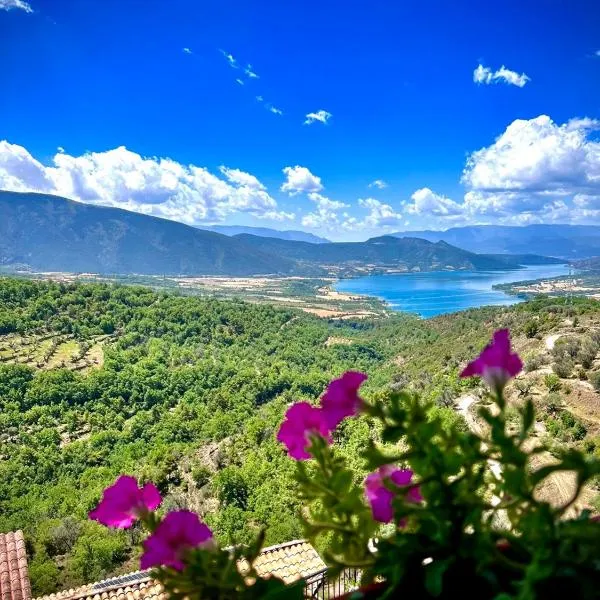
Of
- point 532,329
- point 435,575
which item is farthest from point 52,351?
point 435,575

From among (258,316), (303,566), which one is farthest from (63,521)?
(258,316)

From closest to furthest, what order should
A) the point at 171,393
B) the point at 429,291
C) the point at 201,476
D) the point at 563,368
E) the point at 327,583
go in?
the point at 327,583 < the point at 563,368 < the point at 201,476 < the point at 171,393 < the point at 429,291

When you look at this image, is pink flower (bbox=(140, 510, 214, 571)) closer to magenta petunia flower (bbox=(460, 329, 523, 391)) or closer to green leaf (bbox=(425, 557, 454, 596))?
green leaf (bbox=(425, 557, 454, 596))

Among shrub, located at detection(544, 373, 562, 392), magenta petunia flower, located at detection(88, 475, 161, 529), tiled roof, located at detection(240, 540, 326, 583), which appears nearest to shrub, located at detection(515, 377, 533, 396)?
shrub, located at detection(544, 373, 562, 392)

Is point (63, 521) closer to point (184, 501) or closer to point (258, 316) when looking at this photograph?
point (184, 501)

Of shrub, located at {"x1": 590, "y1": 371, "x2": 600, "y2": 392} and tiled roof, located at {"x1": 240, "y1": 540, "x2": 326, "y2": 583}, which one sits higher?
shrub, located at {"x1": 590, "y1": 371, "x2": 600, "y2": 392}

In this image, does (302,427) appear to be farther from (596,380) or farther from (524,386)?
(524,386)

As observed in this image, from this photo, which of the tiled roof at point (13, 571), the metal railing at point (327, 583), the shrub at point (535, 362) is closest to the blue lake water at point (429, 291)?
the shrub at point (535, 362)
